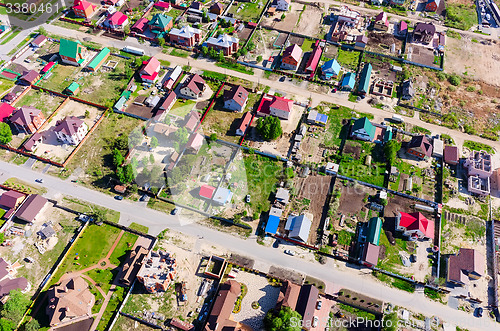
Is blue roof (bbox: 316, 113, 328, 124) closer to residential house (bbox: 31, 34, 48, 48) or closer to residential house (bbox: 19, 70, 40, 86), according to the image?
residential house (bbox: 19, 70, 40, 86)

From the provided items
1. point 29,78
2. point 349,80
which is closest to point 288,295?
point 349,80

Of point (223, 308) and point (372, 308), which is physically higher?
point (372, 308)

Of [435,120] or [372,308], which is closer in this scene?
[372,308]

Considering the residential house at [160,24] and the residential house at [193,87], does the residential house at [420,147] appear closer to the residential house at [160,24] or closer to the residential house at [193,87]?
the residential house at [193,87]

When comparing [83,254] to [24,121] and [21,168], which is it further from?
[24,121]

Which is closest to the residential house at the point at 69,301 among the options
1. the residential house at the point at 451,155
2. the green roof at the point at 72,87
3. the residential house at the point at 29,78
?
the green roof at the point at 72,87

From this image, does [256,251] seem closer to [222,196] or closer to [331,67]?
[222,196]

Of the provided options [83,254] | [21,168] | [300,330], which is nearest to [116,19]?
[21,168]
